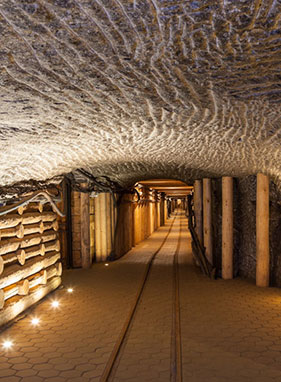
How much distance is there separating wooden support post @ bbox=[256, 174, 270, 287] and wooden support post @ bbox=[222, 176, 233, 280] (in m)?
0.96

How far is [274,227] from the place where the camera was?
8406 mm

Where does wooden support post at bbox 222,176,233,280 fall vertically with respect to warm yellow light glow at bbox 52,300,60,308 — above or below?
above

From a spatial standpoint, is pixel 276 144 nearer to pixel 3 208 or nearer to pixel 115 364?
pixel 115 364

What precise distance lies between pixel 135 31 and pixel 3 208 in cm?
442

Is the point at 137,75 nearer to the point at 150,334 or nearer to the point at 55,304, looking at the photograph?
the point at 150,334

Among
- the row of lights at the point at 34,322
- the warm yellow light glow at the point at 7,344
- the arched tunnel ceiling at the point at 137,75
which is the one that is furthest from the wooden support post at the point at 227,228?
the warm yellow light glow at the point at 7,344

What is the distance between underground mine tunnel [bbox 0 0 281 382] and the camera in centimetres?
229

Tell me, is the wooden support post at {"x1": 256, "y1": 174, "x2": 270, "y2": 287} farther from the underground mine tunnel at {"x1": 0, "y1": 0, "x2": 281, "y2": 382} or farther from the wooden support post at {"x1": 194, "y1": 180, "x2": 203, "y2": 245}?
the wooden support post at {"x1": 194, "y1": 180, "x2": 203, "y2": 245}

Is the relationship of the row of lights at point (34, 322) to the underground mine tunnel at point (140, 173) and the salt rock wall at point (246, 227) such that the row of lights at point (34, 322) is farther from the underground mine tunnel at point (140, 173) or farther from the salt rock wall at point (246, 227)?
the salt rock wall at point (246, 227)

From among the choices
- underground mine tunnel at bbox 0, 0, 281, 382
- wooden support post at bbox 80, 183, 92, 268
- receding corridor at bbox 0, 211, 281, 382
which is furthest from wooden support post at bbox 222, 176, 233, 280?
wooden support post at bbox 80, 183, 92, 268

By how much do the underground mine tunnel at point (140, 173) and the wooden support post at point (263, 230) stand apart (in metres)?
0.03

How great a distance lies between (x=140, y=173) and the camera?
10031 mm

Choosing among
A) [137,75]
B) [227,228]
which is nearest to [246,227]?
[227,228]

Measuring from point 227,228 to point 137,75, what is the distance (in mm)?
6613
